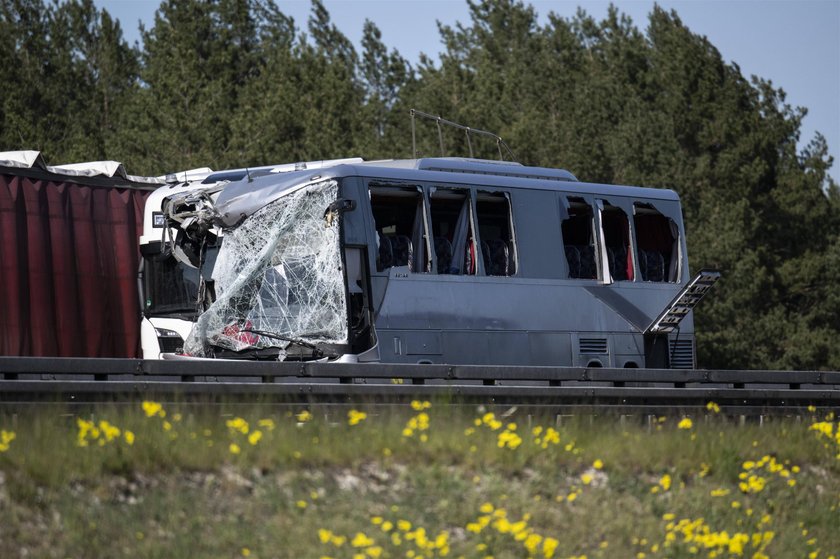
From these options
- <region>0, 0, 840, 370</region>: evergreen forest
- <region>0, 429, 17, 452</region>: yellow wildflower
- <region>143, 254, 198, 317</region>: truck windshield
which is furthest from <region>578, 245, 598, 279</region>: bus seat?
<region>0, 0, 840, 370</region>: evergreen forest

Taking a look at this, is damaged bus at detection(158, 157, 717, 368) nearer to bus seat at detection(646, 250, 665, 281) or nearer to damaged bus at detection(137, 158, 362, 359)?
bus seat at detection(646, 250, 665, 281)

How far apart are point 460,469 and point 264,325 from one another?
6.63m

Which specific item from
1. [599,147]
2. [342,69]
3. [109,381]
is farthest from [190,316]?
[342,69]

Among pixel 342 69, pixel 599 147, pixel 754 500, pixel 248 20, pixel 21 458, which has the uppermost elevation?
pixel 248 20

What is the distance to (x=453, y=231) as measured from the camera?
666 inches

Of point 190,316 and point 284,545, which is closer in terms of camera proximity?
point 284,545

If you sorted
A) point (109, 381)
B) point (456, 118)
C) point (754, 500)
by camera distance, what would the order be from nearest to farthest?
point (754, 500), point (109, 381), point (456, 118)

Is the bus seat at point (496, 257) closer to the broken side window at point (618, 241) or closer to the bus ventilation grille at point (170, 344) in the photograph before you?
the broken side window at point (618, 241)

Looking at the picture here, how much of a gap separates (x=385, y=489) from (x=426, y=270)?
7334 millimetres

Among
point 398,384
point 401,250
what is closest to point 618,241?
point 401,250

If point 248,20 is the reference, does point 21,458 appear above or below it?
below

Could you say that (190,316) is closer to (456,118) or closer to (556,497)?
(556,497)

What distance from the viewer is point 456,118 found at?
4247cm

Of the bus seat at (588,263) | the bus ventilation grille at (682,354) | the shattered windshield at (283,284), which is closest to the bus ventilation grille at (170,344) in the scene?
the shattered windshield at (283,284)
